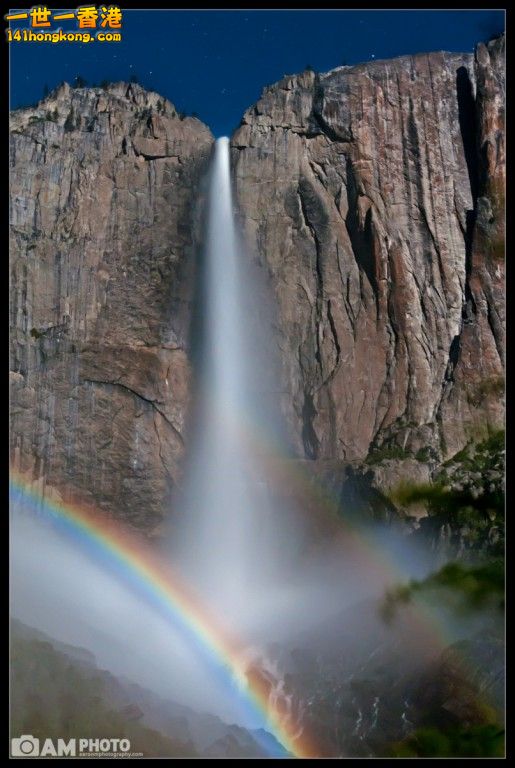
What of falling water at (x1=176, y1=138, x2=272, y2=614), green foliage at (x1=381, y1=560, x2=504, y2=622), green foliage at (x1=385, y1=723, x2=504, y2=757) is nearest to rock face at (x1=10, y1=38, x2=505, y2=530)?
falling water at (x1=176, y1=138, x2=272, y2=614)

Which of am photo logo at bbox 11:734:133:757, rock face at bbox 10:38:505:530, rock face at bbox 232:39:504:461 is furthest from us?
rock face at bbox 10:38:505:530

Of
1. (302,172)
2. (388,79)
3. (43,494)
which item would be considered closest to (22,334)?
(43,494)

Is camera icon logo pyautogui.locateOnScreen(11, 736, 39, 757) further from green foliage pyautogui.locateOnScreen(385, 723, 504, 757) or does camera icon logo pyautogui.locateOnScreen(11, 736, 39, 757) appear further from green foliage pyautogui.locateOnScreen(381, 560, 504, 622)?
green foliage pyautogui.locateOnScreen(381, 560, 504, 622)

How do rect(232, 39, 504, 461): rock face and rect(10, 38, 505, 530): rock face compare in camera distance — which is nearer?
rect(232, 39, 504, 461): rock face

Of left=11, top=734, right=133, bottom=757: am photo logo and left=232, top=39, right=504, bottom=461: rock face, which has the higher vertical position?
left=232, top=39, right=504, bottom=461: rock face

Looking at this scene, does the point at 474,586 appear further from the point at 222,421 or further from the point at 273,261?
the point at 273,261

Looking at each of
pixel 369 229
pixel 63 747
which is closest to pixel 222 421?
pixel 369 229

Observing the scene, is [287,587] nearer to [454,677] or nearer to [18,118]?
[454,677]
